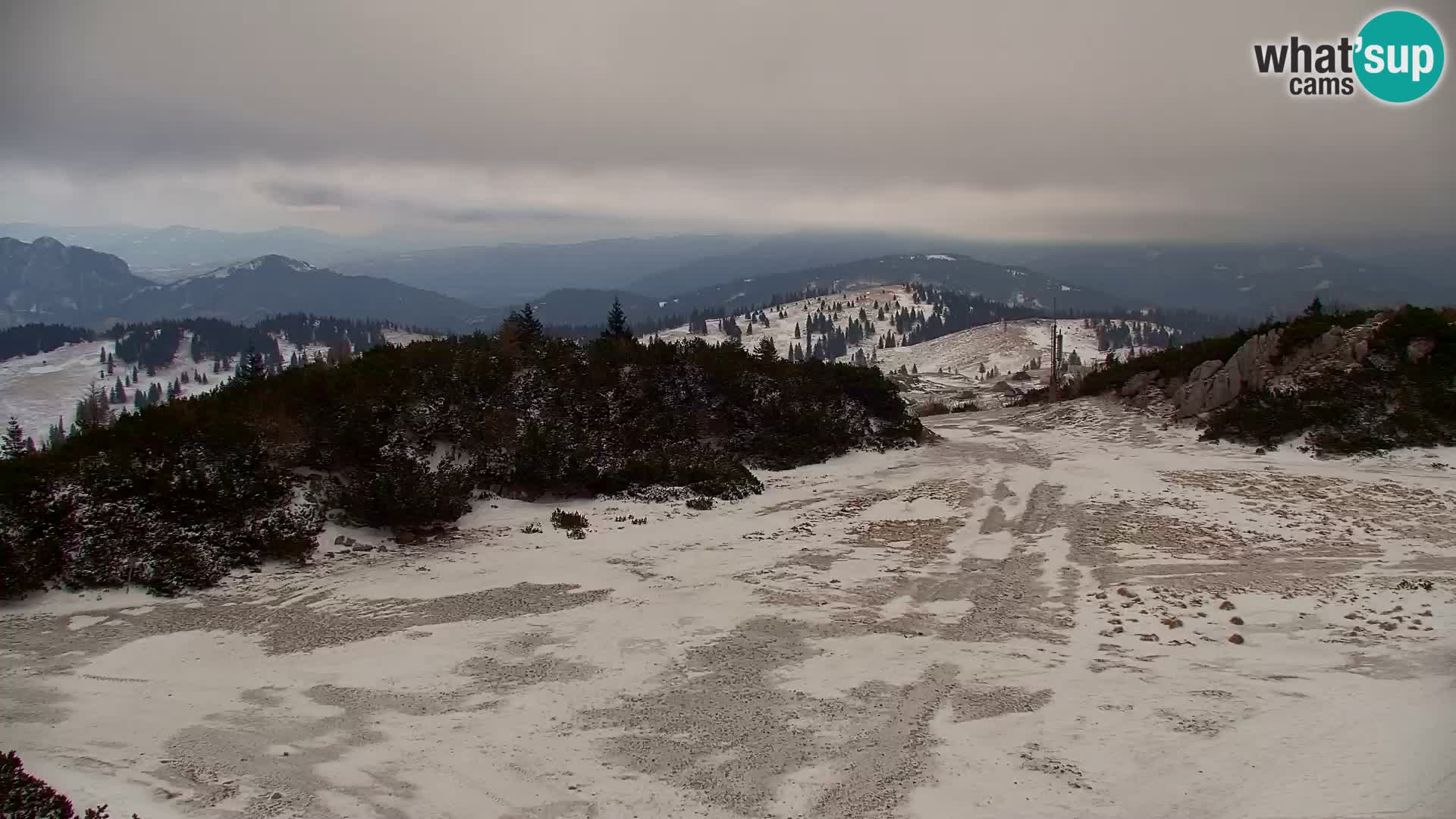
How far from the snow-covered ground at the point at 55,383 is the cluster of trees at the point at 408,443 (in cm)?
15185

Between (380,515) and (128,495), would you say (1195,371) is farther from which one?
(128,495)

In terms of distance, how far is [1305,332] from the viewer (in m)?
24.5

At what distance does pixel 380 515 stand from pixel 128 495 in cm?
400

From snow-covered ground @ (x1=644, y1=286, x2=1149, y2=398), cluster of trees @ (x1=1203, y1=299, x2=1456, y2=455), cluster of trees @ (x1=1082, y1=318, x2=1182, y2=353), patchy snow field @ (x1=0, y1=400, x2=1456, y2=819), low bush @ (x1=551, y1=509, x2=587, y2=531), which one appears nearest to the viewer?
patchy snow field @ (x1=0, y1=400, x2=1456, y2=819)

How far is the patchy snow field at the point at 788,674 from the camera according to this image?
6203mm

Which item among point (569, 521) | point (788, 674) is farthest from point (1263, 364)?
point (788, 674)

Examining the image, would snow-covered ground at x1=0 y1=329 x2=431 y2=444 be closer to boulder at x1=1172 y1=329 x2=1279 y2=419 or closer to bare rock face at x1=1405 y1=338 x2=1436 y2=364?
boulder at x1=1172 y1=329 x2=1279 y2=419

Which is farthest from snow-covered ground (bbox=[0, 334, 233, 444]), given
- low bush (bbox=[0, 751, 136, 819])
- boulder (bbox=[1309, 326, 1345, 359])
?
boulder (bbox=[1309, 326, 1345, 359])

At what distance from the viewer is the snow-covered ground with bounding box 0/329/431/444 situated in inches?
6107

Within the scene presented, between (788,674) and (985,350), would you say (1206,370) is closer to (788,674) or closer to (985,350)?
(788,674)

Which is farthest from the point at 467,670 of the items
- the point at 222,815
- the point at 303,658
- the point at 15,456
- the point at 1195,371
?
the point at 1195,371

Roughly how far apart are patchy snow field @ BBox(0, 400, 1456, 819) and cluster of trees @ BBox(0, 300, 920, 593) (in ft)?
3.12

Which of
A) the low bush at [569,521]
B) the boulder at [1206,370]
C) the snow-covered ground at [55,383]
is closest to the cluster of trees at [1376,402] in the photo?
the boulder at [1206,370]

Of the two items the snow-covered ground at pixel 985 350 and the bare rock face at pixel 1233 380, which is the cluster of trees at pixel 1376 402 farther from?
the snow-covered ground at pixel 985 350
